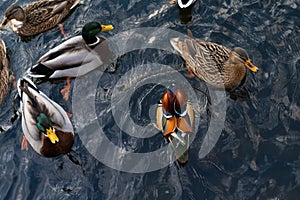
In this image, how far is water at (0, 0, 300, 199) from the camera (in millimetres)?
6270

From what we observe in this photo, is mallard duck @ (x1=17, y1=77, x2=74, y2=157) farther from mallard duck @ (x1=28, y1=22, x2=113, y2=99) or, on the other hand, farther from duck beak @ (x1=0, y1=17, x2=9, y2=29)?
duck beak @ (x1=0, y1=17, x2=9, y2=29)

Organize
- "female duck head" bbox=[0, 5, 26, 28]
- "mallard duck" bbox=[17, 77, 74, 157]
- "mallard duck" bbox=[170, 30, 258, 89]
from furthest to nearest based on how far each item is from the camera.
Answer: "female duck head" bbox=[0, 5, 26, 28] → "mallard duck" bbox=[170, 30, 258, 89] → "mallard duck" bbox=[17, 77, 74, 157]

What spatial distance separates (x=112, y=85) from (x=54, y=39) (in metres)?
1.65

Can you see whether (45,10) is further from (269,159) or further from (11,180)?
(269,159)

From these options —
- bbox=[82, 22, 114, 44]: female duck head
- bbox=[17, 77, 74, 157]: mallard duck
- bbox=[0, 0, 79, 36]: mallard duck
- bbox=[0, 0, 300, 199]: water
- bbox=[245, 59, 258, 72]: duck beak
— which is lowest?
bbox=[0, 0, 300, 199]: water

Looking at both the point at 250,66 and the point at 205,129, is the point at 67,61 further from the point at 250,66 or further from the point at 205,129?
the point at 250,66

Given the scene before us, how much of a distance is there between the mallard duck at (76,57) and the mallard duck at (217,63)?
157 cm

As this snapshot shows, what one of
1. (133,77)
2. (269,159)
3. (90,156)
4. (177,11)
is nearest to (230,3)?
(177,11)

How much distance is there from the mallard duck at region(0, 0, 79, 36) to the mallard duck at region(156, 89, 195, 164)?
10.5 feet

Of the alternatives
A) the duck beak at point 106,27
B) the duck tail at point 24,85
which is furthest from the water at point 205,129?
the duck tail at point 24,85

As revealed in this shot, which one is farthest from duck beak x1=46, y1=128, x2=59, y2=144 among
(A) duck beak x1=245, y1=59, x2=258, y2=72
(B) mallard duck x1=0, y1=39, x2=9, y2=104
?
(A) duck beak x1=245, y1=59, x2=258, y2=72

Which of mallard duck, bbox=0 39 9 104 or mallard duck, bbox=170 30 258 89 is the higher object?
mallard duck, bbox=0 39 9 104

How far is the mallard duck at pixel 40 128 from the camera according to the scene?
21.7 ft

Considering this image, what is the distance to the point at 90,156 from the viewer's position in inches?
265
